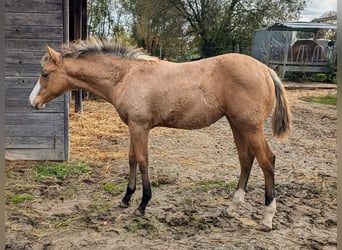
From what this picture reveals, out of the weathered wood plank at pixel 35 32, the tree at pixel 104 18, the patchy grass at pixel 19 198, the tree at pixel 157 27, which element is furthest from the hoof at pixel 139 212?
the tree at pixel 157 27

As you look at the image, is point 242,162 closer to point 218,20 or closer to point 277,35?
point 218,20

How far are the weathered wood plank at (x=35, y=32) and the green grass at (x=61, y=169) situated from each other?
4.60ft

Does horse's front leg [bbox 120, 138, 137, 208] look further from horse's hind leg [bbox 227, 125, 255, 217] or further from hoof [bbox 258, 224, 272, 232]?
hoof [bbox 258, 224, 272, 232]

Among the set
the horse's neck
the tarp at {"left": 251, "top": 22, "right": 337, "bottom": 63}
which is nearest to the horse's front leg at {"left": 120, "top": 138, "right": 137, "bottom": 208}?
the horse's neck

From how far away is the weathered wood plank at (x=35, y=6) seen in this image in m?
4.21

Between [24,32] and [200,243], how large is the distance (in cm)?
305

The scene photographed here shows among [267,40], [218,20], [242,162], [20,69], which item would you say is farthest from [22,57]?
[267,40]

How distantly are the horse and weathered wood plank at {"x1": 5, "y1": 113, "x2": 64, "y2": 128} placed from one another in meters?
1.36

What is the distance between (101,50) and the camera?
3.23m

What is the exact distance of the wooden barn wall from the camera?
4.24m

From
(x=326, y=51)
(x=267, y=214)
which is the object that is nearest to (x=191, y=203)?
(x=267, y=214)

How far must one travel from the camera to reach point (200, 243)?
8.63 ft

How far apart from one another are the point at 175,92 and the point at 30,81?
211cm

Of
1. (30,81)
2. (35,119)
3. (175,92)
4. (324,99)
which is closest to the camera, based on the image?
(175,92)
